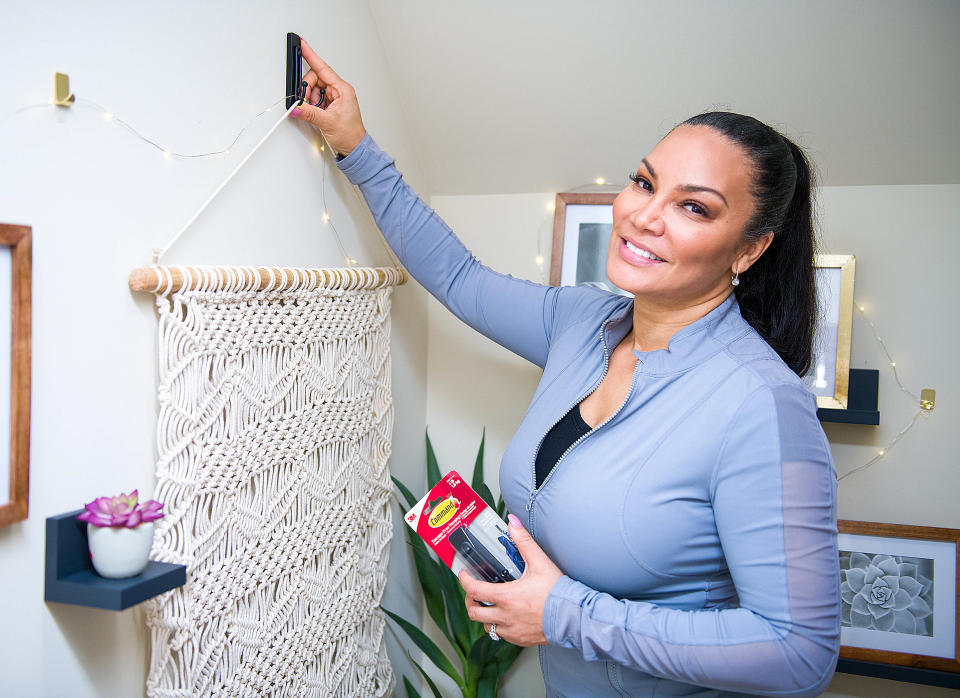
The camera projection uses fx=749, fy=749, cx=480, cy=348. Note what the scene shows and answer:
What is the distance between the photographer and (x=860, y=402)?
1.54 metres

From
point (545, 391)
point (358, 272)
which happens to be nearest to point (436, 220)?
point (358, 272)

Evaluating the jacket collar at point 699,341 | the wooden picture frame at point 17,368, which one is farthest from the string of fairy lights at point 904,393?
the wooden picture frame at point 17,368

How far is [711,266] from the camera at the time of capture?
1.02 m

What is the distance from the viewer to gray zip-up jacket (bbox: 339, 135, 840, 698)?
87cm

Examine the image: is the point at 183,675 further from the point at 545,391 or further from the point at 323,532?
the point at 545,391

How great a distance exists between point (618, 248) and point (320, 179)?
21.5 inches

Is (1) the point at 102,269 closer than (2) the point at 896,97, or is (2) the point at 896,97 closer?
(1) the point at 102,269

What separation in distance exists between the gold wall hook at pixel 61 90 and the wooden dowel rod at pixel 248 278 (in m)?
0.20

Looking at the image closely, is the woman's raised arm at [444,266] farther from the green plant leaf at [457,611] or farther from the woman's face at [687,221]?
the green plant leaf at [457,611]

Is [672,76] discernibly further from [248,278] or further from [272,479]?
[272,479]

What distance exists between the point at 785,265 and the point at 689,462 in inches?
14.4

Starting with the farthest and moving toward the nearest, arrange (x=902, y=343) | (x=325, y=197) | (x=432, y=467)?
1. (x=432, y=467)
2. (x=902, y=343)
3. (x=325, y=197)

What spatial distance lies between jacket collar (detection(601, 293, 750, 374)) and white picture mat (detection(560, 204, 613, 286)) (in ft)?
2.13

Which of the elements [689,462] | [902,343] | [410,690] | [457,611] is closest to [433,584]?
[457,611]
